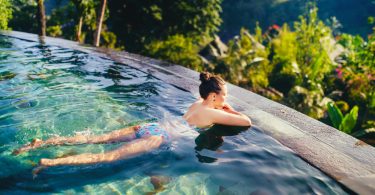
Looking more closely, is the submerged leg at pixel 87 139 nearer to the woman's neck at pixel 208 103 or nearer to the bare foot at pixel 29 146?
the bare foot at pixel 29 146

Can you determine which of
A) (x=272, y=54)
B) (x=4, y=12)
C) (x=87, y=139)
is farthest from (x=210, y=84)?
(x=4, y=12)

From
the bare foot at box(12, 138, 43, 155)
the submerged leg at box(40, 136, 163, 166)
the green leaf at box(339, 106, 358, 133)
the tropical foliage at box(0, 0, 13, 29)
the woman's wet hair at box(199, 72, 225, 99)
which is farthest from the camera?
the tropical foliage at box(0, 0, 13, 29)

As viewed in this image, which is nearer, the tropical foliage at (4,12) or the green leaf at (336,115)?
the green leaf at (336,115)

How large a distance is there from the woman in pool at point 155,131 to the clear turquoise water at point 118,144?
3.6 inches

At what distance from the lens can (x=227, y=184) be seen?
3.13m

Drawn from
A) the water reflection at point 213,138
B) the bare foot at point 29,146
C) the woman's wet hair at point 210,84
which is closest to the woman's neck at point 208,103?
the woman's wet hair at point 210,84

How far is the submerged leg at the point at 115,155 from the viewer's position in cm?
322

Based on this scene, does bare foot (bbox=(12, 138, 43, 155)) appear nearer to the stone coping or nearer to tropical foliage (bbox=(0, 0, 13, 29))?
the stone coping

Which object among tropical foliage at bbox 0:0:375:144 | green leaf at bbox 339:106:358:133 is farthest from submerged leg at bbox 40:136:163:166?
tropical foliage at bbox 0:0:375:144

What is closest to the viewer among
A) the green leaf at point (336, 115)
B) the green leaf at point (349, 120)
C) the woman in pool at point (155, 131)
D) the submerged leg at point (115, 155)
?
the submerged leg at point (115, 155)

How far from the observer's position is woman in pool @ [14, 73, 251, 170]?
11.6 ft

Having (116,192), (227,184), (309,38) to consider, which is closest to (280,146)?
(227,184)

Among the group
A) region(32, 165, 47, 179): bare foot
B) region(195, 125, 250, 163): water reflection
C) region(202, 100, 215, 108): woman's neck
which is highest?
region(202, 100, 215, 108): woman's neck

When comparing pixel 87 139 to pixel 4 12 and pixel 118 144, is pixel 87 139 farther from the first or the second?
pixel 4 12
